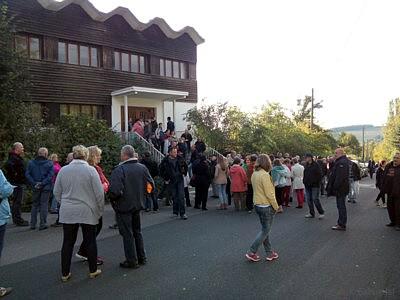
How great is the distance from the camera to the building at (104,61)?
20281 millimetres

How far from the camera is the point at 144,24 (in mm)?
24844

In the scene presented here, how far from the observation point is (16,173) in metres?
10.6

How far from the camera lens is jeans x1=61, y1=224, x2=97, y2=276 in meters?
6.21

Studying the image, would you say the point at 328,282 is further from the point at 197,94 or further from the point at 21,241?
the point at 197,94

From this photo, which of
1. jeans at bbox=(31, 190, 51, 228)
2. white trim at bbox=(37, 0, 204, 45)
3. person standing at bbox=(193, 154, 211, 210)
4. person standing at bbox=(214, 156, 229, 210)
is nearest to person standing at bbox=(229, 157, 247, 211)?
person standing at bbox=(214, 156, 229, 210)

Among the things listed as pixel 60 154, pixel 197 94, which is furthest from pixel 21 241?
pixel 197 94

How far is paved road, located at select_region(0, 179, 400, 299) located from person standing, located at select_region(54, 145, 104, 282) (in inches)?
14.3

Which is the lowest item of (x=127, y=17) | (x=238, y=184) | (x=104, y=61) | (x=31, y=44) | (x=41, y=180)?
(x=238, y=184)

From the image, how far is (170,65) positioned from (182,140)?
341 inches

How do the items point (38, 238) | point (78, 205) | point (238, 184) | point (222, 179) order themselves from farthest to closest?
point (222, 179)
point (238, 184)
point (38, 238)
point (78, 205)

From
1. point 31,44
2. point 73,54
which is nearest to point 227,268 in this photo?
point 31,44

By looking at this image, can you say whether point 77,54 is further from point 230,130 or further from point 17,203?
point 17,203

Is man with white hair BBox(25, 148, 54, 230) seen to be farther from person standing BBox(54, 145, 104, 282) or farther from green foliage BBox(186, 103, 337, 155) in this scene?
green foliage BBox(186, 103, 337, 155)

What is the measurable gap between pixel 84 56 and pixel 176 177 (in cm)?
1268
